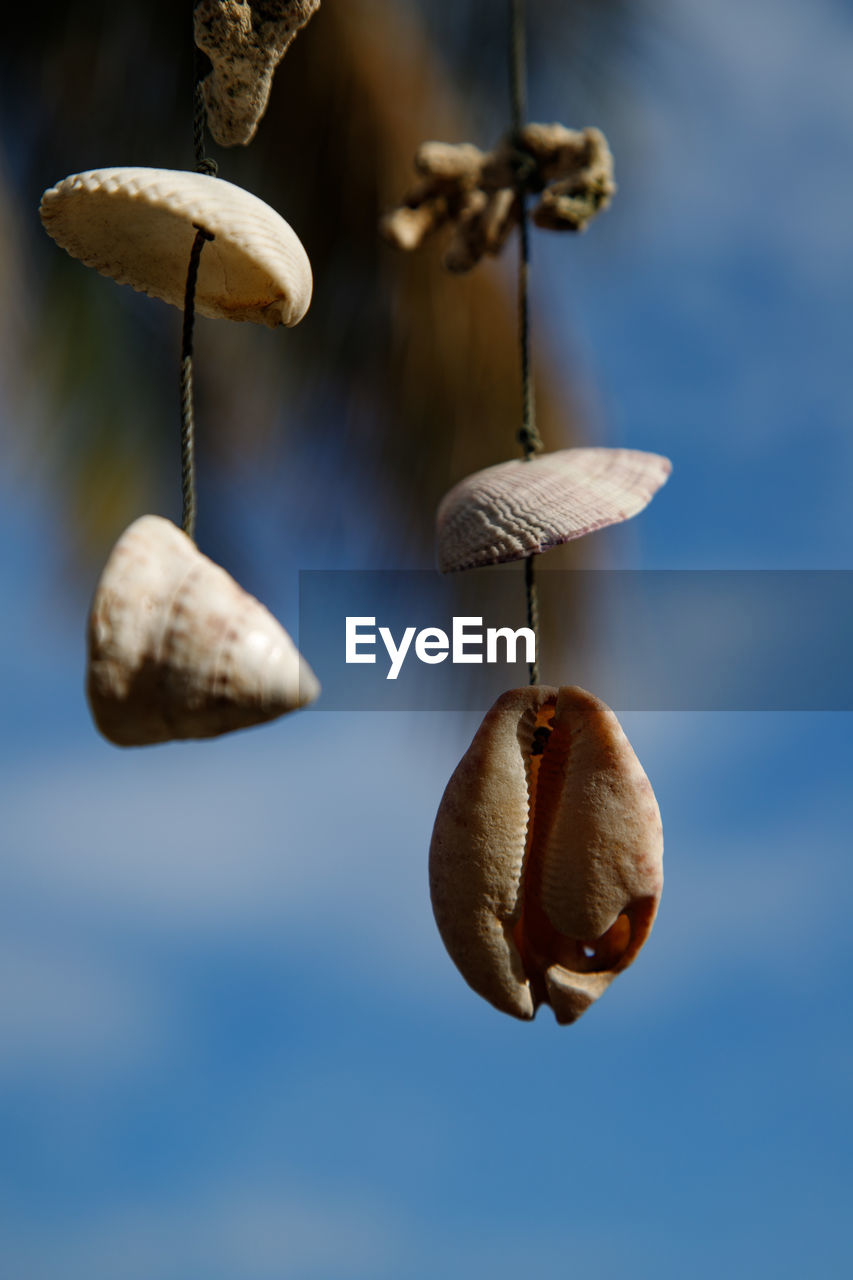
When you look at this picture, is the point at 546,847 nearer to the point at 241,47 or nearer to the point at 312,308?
the point at 241,47

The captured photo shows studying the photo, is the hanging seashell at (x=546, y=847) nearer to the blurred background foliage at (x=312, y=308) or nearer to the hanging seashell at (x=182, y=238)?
the hanging seashell at (x=182, y=238)

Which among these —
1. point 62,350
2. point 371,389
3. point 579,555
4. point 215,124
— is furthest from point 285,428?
point 215,124

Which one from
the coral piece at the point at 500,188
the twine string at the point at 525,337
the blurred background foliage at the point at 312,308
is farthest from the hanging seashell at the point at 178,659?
the blurred background foliage at the point at 312,308

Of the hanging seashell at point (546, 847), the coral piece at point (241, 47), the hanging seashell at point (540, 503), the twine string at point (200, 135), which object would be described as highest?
the coral piece at point (241, 47)

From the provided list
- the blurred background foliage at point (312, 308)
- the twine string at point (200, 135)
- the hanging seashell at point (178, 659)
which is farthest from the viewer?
the blurred background foliage at point (312, 308)

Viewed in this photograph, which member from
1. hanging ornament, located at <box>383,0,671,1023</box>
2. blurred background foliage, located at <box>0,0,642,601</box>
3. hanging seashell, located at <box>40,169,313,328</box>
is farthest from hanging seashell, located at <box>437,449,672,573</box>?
blurred background foliage, located at <box>0,0,642,601</box>

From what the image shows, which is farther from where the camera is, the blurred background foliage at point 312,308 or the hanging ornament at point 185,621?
the blurred background foliage at point 312,308
